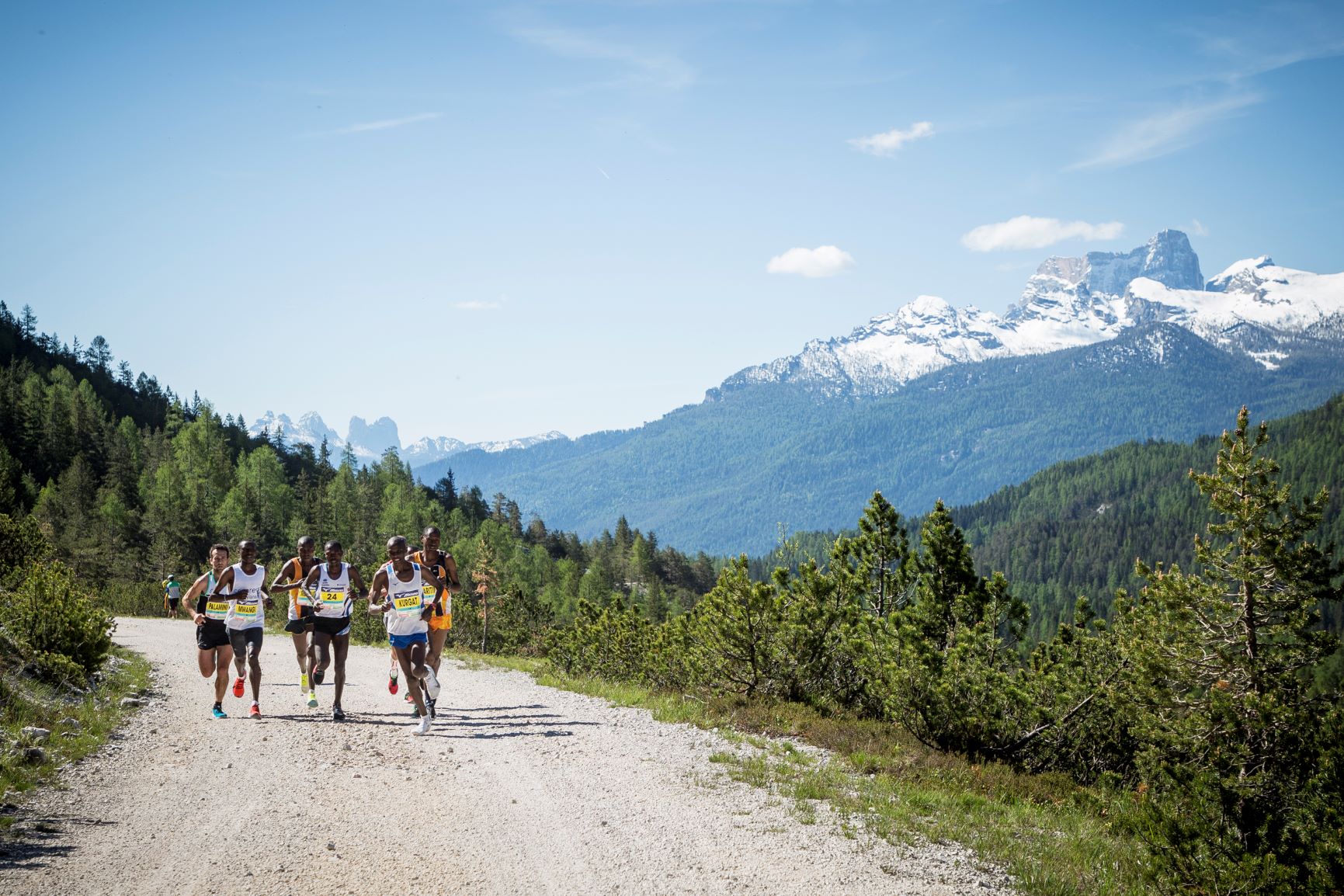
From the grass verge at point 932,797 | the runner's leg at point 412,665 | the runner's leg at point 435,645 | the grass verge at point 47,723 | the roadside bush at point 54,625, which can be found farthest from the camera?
the roadside bush at point 54,625

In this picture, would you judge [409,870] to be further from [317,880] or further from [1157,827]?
[1157,827]

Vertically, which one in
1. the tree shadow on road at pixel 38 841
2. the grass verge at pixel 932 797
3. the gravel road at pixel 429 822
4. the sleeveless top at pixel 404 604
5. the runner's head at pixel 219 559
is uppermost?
the runner's head at pixel 219 559

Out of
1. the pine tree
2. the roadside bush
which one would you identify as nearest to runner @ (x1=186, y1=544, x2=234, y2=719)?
the roadside bush

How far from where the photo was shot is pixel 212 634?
45.8 feet

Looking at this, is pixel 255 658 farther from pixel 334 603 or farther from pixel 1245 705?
pixel 1245 705

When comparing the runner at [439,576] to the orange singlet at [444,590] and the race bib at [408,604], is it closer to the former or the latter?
the orange singlet at [444,590]

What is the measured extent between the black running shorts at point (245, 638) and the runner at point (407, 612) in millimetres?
2242

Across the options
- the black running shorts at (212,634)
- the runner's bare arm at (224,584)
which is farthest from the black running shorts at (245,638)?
the runner's bare arm at (224,584)

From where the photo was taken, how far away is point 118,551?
7319cm

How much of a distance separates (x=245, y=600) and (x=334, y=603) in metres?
1.40

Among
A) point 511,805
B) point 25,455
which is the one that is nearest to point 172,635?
point 511,805

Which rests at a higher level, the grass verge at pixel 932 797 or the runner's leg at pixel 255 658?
the runner's leg at pixel 255 658

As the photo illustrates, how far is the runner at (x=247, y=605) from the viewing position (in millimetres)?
13680

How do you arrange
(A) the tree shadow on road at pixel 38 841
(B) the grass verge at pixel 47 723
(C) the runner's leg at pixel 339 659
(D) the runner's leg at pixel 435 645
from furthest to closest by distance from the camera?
(D) the runner's leg at pixel 435 645 < (C) the runner's leg at pixel 339 659 < (B) the grass verge at pixel 47 723 < (A) the tree shadow on road at pixel 38 841
